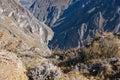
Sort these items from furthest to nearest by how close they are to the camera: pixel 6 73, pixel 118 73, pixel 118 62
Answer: pixel 118 62
pixel 118 73
pixel 6 73

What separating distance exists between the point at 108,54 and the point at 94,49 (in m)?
1.31

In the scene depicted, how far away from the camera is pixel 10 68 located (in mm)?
12492

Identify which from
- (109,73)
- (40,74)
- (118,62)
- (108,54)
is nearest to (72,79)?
(40,74)

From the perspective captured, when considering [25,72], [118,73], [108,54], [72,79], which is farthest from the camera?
[108,54]

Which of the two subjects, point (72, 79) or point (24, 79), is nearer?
point (24, 79)

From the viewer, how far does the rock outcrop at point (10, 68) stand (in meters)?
12.2

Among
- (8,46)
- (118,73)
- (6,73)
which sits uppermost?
(8,46)

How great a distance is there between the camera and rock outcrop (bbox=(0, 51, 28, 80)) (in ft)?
40.0

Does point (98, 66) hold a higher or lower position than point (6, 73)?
higher

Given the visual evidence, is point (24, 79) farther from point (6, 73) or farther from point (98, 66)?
point (98, 66)

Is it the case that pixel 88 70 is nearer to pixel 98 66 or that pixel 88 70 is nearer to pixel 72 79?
pixel 98 66

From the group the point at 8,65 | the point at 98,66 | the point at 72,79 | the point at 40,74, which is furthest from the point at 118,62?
the point at 8,65

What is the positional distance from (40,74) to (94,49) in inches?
458

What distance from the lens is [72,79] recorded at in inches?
611
